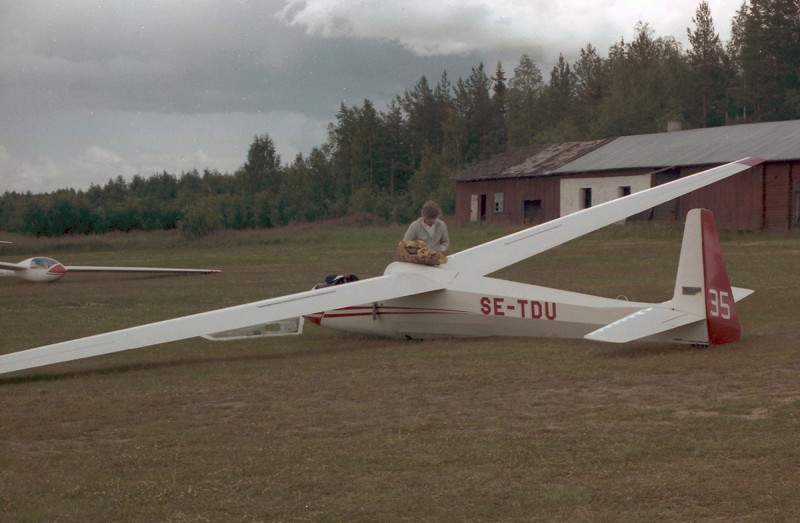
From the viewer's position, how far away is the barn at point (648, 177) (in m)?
36.2

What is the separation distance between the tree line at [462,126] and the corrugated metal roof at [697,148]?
23.7 m

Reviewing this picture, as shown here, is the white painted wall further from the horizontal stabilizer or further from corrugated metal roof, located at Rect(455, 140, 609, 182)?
the horizontal stabilizer

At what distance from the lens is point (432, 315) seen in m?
11.9

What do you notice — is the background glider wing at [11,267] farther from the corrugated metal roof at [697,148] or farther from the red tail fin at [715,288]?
the corrugated metal roof at [697,148]

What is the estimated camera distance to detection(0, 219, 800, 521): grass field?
5270mm

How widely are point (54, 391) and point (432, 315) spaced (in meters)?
4.84

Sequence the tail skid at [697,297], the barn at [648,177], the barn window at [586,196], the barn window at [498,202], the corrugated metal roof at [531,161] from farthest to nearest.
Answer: the barn window at [498,202]
the corrugated metal roof at [531,161]
the barn window at [586,196]
the barn at [648,177]
the tail skid at [697,297]

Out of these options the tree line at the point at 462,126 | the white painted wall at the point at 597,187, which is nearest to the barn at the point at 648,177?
the white painted wall at the point at 597,187

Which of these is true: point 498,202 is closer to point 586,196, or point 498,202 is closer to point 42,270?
point 586,196

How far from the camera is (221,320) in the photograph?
10070mm

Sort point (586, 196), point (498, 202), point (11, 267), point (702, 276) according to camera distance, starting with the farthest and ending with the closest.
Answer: point (498, 202)
point (586, 196)
point (11, 267)
point (702, 276)

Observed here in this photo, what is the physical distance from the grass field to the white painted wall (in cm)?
2846

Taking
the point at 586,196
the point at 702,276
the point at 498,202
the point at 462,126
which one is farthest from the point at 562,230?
the point at 462,126

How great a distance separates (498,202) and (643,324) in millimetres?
42974
